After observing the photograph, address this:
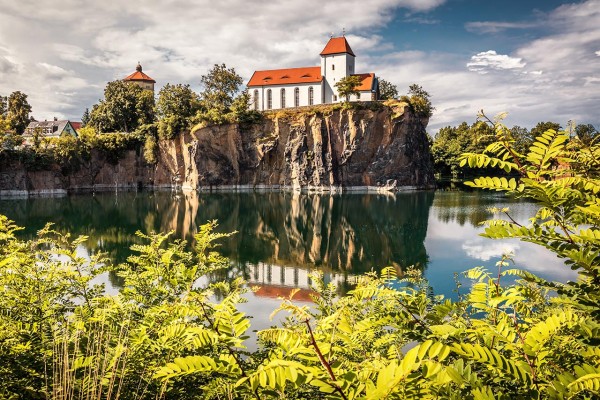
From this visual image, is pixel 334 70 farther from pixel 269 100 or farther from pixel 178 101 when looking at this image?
pixel 178 101

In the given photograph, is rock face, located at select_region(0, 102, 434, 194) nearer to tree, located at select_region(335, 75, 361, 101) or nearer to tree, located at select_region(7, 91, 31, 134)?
tree, located at select_region(335, 75, 361, 101)

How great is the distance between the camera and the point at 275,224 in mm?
36219

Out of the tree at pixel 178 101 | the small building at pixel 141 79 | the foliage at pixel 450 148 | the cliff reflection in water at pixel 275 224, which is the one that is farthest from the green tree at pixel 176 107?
the foliage at pixel 450 148

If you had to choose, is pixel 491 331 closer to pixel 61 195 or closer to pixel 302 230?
pixel 302 230

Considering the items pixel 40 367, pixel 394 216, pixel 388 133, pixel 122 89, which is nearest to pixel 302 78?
pixel 388 133

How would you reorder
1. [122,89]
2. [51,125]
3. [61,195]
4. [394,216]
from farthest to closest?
[51,125] < [122,89] < [61,195] < [394,216]

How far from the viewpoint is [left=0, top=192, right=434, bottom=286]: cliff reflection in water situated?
76.2 feet

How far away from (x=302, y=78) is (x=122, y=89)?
30.4 meters

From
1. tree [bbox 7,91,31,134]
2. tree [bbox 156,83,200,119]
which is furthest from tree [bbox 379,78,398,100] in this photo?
tree [bbox 7,91,31,134]

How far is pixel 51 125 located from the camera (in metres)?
76.7

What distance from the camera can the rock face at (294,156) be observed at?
2468 inches

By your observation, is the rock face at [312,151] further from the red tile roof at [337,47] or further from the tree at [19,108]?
the tree at [19,108]

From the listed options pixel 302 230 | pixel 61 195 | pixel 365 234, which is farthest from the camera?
pixel 61 195

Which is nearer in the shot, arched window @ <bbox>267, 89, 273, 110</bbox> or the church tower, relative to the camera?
the church tower
